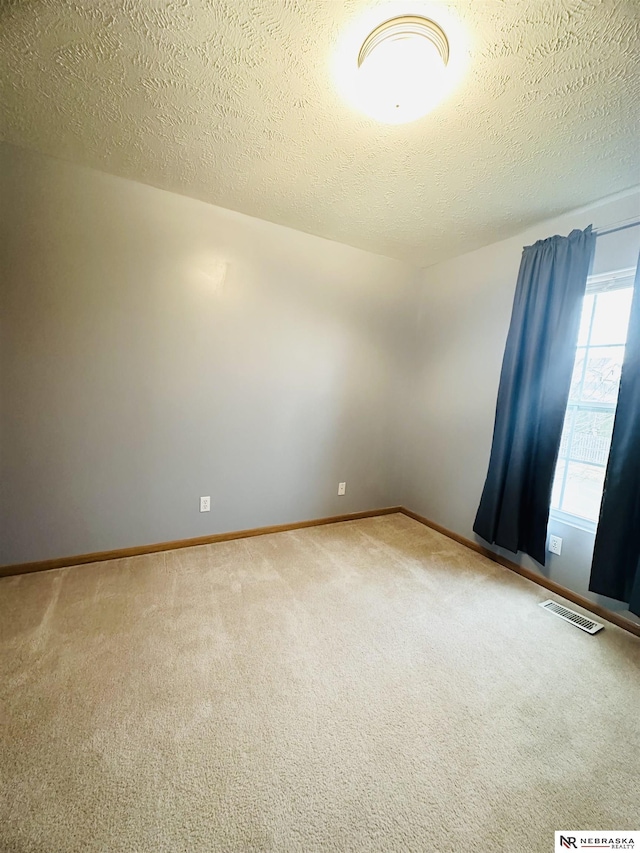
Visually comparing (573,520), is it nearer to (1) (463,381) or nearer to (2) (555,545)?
(2) (555,545)

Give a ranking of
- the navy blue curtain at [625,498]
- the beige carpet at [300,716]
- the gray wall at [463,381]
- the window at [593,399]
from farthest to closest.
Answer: the gray wall at [463,381]
the window at [593,399]
the navy blue curtain at [625,498]
the beige carpet at [300,716]

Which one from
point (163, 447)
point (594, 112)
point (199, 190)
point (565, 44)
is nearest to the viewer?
point (565, 44)

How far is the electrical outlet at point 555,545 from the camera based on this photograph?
2.24 meters

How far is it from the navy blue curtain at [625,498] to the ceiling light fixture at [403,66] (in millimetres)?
1448

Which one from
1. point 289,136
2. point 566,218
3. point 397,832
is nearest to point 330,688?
point 397,832

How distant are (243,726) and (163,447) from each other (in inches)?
66.4

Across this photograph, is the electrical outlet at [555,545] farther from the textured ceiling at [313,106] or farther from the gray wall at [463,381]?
the textured ceiling at [313,106]

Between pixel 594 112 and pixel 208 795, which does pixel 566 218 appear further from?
pixel 208 795

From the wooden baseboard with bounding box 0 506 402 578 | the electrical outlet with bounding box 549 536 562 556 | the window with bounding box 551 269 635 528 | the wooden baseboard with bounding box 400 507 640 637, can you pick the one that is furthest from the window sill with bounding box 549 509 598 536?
the wooden baseboard with bounding box 0 506 402 578

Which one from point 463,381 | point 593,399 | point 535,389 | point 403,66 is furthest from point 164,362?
point 593,399

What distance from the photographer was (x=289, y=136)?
5.34 feet

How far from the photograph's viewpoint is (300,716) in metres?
1.29

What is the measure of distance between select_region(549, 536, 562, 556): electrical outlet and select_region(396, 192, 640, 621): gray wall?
0.03 metres

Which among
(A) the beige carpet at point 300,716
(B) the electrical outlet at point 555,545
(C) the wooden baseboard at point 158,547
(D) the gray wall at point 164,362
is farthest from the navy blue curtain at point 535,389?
(C) the wooden baseboard at point 158,547
